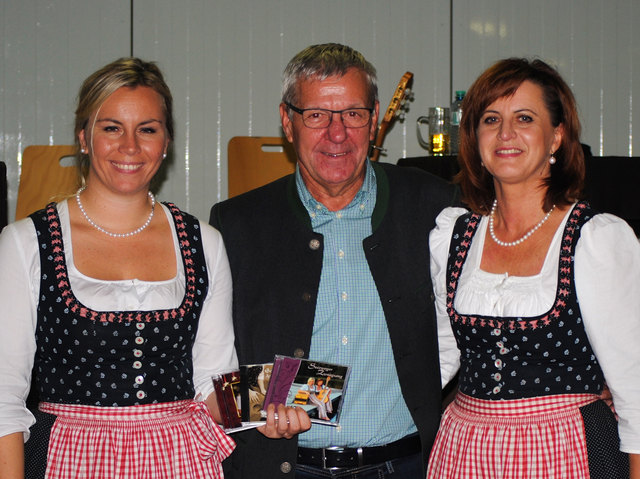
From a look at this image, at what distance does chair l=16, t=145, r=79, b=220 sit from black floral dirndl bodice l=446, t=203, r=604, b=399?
2.89 metres

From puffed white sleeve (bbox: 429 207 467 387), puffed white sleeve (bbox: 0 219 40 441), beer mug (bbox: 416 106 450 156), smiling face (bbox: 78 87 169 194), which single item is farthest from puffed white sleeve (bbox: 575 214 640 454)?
beer mug (bbox: 416 106 450 156)

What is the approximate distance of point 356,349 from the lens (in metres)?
2.26

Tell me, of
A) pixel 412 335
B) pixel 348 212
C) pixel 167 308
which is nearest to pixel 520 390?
pixel 412 335

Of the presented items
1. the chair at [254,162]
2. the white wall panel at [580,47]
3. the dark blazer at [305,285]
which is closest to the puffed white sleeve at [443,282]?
the dark blazer at [305,285]

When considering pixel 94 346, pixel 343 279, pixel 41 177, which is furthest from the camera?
pixel 41 177

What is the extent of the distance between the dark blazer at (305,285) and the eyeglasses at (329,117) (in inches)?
7.6

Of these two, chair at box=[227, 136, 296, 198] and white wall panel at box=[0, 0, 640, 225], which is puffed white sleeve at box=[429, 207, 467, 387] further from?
white wall panel at box=[0, 0, 640, 225]

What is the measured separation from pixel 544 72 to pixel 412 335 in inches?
31.5

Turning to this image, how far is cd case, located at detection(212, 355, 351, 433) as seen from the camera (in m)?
2.02

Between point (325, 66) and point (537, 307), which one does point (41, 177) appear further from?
point (537, 307)

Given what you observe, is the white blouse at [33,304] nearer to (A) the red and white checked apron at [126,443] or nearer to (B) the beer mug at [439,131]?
(A) the red and white checked apron at [126,443]

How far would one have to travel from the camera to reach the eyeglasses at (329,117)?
238 centimetres

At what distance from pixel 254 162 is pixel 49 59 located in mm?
1583

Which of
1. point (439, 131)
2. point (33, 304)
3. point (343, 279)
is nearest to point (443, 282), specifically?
point (343, 279)
